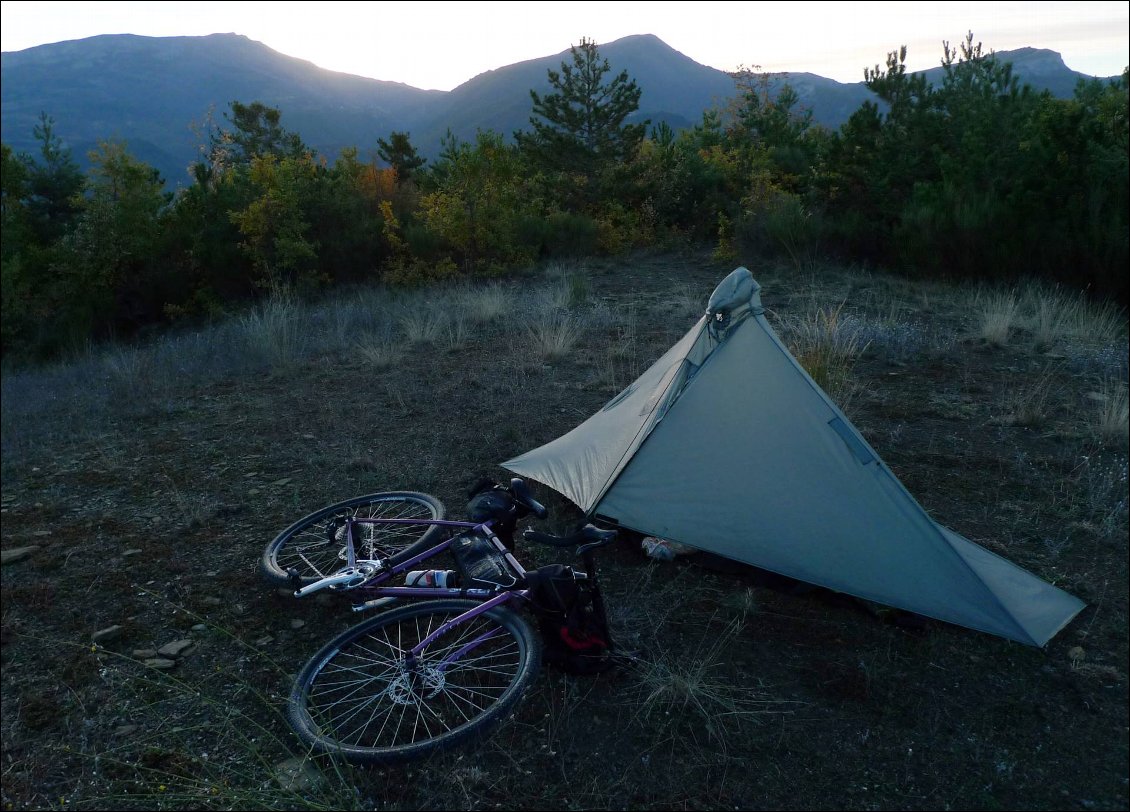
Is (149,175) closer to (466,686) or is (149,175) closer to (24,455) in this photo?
(24,455)

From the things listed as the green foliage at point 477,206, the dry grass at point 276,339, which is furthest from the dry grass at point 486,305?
the green foliage at point 477,206

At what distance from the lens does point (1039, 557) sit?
361 cm

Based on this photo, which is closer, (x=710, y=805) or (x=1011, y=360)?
(x=710, y=805)

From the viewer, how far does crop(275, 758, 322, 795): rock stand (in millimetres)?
2361

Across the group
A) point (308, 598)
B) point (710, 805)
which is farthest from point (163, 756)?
point (710, 805)

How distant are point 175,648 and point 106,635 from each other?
365 mm

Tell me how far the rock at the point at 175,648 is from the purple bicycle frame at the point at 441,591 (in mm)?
744

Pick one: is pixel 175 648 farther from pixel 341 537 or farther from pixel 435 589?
pixel 435 589

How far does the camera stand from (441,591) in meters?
2.80

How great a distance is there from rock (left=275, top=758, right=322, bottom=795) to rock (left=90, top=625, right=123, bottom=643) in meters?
1.28

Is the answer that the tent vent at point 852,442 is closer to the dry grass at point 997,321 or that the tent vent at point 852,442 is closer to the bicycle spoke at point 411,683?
the bicycle spoke at point 411,683

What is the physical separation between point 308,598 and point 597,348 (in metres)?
4.59

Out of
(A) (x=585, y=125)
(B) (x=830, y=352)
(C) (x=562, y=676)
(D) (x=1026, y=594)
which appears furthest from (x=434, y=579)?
(A) (x=585, y=125)

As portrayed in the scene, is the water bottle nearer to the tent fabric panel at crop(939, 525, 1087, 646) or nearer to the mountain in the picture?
the tent fabric panel at crop(939, 525, 1087, 646)
